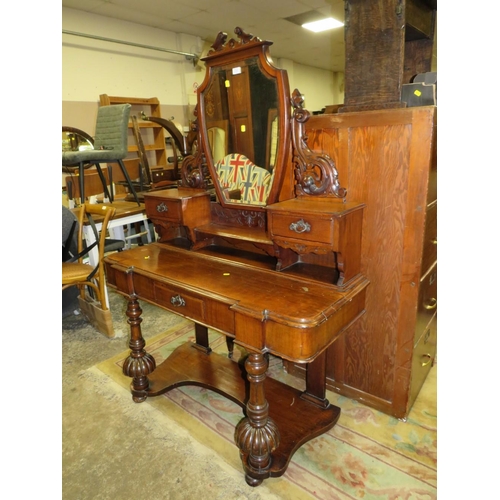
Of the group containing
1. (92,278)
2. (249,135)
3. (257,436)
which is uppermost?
(249,135)

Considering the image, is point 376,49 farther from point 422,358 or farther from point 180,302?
point 422,358

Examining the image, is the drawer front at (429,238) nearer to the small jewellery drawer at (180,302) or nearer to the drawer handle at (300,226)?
the drawer handle at (300,226)

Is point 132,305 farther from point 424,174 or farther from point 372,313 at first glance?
point 424,174

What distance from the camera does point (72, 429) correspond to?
1.80 meters

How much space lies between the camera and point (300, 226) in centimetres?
137

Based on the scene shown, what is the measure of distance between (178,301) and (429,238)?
43.1 inches

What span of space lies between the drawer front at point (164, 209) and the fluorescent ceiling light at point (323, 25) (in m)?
4.72

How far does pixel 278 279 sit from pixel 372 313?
1.75ft

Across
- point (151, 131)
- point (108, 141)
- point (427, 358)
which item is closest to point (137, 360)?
point (427, 358)

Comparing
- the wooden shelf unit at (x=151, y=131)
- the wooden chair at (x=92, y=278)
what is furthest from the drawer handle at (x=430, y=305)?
the wooden shelf unit at (x=151, y=131)

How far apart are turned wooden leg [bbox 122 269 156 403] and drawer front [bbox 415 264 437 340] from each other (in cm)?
131

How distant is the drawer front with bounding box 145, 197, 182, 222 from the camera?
5.92ft

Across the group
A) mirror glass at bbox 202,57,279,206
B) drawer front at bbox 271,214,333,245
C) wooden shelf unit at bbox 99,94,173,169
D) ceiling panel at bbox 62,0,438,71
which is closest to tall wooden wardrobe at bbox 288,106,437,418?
mirror glass at bbox 202,57,279,206

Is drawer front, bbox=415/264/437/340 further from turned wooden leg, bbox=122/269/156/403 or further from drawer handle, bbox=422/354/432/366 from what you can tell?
turned wooden leg, bbox=122/269/156/403
